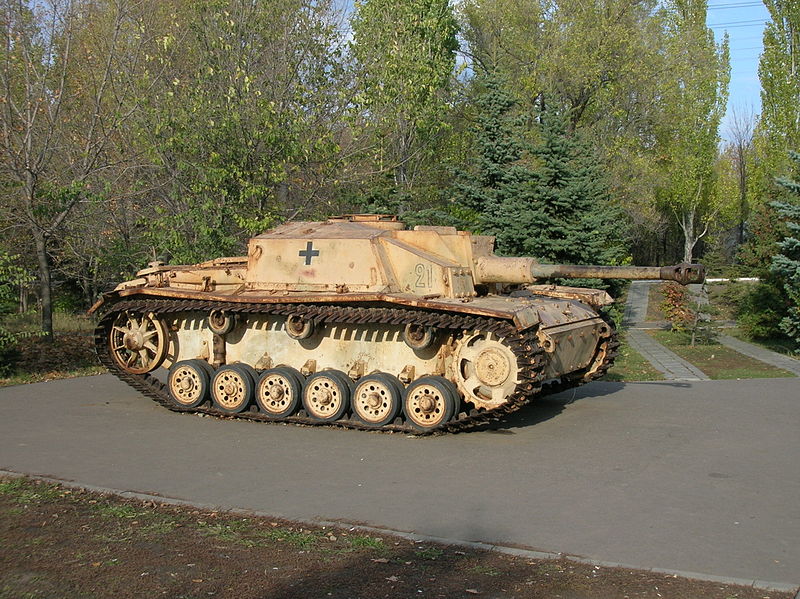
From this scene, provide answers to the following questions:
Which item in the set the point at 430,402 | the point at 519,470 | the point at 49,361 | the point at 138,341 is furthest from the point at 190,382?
the point at 49,361

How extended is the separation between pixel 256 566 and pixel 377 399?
5.58 meters

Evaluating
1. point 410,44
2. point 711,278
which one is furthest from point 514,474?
point 711,278

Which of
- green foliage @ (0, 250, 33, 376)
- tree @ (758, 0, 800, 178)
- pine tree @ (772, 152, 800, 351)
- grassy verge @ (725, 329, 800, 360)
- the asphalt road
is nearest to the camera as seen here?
the asphalt road

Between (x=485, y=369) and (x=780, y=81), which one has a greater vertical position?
(x=780, y=81)

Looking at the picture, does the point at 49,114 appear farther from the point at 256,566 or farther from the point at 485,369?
the point at 256,566

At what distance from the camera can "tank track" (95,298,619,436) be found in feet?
36.4

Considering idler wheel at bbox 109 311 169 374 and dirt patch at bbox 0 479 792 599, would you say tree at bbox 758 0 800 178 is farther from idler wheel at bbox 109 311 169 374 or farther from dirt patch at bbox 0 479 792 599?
dirt patch at bbox 0 479 792 599

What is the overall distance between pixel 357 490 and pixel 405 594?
290 centimetres

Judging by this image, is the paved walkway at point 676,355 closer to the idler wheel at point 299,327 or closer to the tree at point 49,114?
the idler wheel at point 299,327

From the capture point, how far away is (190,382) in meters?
13.5

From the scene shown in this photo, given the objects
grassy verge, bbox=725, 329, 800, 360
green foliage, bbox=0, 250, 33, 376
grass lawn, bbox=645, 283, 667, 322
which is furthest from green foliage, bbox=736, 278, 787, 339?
green foliage, bbox=0, 250, 33, 376

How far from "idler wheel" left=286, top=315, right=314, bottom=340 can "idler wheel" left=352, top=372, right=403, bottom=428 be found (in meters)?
1.10

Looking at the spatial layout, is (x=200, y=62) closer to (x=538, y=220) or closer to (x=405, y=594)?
(x=538, y=220)

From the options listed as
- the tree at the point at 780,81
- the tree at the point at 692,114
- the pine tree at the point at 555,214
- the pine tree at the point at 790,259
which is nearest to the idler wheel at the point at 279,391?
the pine tree at the point at 555,214
